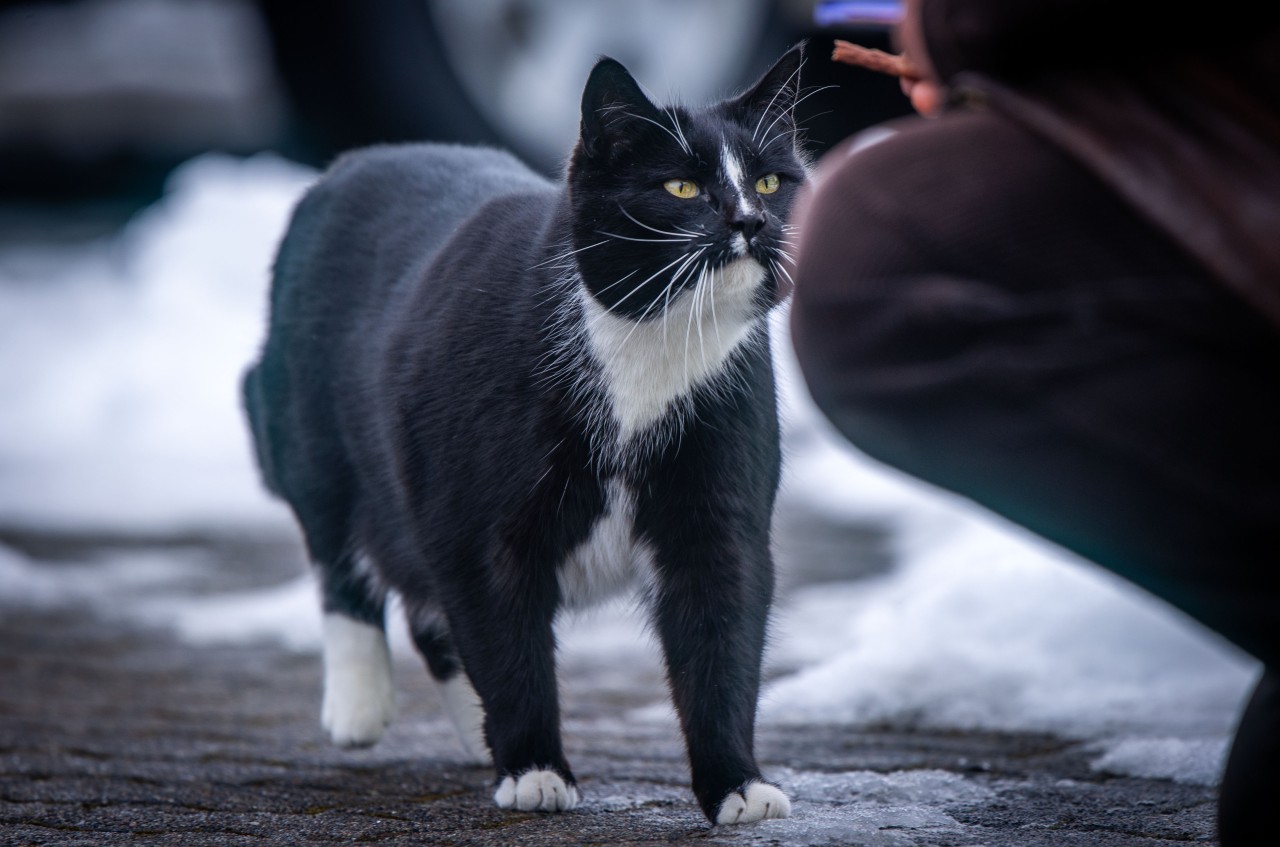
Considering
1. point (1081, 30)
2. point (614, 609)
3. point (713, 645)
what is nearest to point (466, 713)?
point (713, 645)

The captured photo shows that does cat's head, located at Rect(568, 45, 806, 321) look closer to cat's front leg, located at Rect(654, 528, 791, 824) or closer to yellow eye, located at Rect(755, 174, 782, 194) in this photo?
yellow eye, located at Rect(755, 174, 782, 194)

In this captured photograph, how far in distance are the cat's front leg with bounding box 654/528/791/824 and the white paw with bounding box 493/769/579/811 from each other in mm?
173

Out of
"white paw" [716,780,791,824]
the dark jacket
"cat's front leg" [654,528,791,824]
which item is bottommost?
"white paw" [716,780,791,824]

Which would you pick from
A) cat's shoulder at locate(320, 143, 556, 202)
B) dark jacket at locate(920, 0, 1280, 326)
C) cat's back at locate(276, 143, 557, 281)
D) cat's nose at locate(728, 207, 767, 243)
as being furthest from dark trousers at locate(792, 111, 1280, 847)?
cat's shoulder at locate(320, 143, 556, 202)

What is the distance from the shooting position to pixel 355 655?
2434mm

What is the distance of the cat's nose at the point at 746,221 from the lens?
1.86 metres

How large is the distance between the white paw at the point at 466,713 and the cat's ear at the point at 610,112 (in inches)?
34.4

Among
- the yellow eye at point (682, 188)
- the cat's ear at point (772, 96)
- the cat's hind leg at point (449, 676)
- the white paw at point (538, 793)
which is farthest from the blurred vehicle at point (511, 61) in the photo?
the white paw at point (538, 793)

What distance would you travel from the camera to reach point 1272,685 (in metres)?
1.31

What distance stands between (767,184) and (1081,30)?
0.85 metres

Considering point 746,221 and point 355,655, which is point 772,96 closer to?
point 746,221

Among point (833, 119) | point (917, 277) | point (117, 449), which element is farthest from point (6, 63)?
point (917, 277)

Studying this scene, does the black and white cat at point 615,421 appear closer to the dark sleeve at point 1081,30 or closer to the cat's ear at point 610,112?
the cat's ear at point 610,112

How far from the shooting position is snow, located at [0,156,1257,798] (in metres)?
2.42
